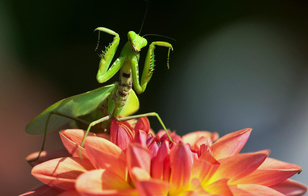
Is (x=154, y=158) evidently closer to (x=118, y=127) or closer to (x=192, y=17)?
(x=118, y=127)

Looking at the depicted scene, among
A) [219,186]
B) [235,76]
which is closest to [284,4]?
[235,76]

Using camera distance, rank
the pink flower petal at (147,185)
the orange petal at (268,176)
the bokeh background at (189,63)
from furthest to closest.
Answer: the bokeh background at (189,63) → the orange petal at (268,176) → the pink flower petal at (147,185)

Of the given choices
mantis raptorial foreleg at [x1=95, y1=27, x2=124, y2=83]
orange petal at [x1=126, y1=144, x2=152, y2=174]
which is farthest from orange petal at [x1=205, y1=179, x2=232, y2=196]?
mantis raptorial foreleg at [x1=95, y1=27, x2=124, y2=83]

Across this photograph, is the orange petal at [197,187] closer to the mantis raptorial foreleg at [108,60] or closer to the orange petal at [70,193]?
the orange petal at [70,193]

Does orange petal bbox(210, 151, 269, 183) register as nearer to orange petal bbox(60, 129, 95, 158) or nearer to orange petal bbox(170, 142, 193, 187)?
orange petal bbox(170, 142, 193, 187)

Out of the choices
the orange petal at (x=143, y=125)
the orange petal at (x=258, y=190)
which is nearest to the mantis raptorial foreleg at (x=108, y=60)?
the orange petal at (x=143, y=125)
